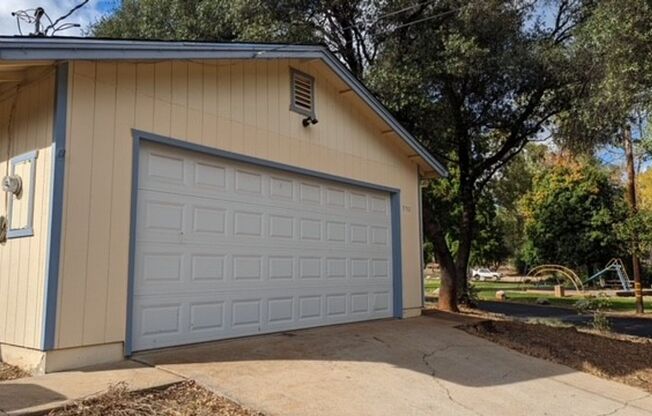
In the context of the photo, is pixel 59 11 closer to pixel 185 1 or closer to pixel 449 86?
pixel 185 1

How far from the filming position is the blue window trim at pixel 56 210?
5508 millimetres

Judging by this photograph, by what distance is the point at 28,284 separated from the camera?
582 cm

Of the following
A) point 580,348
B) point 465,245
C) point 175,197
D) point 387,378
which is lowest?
point 580,348

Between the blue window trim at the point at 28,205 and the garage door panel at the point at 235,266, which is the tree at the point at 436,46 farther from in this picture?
the blue window trim at the point at 28,205

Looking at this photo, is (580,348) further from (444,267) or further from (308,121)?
(308,121)

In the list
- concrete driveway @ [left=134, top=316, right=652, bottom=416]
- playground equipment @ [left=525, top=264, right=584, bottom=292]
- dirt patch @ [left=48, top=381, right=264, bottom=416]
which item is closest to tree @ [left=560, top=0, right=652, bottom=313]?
concrete driveway @ [left=134, top=316, right=652, bottom=416]

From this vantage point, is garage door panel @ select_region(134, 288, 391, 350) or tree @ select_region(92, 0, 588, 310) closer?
garage door panel @ select_region(134, 288, 391, 350)

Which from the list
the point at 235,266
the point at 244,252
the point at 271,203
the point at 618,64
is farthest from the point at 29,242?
the point at 618,64

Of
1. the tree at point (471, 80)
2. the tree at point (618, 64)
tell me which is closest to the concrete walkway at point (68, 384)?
the tree at point (618, 64)

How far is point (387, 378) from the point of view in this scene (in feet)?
20.6

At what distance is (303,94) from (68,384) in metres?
5.79

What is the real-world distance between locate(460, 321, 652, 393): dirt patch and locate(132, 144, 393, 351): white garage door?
2288 mm

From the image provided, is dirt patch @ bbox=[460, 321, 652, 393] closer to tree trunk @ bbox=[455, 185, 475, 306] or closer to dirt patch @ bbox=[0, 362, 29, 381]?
tree trunk @ bbox=[455, 185, 475, 306]

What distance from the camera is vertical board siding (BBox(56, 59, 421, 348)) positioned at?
5.84m
